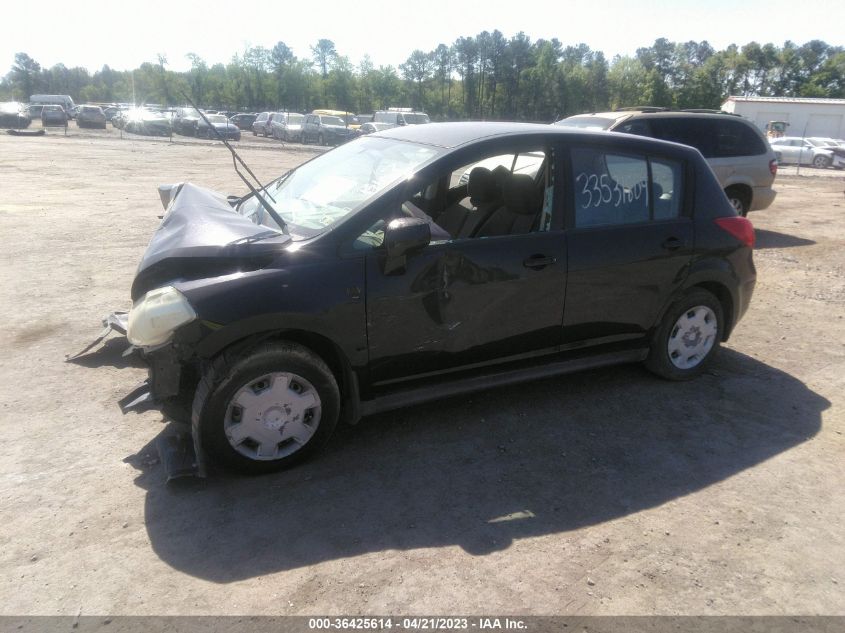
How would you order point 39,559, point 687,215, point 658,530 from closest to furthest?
point 39,559 → point 658,530 → point 687,215

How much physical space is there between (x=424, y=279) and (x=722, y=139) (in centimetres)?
830

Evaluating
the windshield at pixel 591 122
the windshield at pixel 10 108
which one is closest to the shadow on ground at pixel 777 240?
the windshield at pixel 591 122

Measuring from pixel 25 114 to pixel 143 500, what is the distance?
42773 millimetres

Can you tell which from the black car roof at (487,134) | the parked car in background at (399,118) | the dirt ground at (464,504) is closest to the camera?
the dirt ground at (464,504)

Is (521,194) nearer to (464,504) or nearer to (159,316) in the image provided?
(464,504)

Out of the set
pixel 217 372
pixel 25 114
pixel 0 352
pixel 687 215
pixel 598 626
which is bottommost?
pixel 598 626

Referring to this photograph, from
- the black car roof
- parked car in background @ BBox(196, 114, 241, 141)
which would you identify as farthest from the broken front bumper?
parked car in background @ BBox(196, 114, 241, 141)

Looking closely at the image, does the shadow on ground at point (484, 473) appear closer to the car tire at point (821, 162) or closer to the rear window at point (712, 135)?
the rear window at point (712, 135)

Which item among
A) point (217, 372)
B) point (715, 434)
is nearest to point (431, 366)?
point (217, 372)

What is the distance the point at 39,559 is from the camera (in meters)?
2.80

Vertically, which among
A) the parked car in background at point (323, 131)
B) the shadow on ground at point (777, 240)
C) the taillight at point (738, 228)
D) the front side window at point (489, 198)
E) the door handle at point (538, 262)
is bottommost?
the shadow on ground at point (777, 240)

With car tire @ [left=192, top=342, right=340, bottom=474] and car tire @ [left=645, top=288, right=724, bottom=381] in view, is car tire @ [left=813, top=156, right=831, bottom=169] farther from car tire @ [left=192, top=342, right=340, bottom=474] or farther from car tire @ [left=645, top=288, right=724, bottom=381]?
car tire @ [left=192, top=342, right=340, bottom=474]

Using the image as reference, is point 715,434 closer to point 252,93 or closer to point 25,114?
point 25,114

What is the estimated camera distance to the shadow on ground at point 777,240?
10.1 metres
